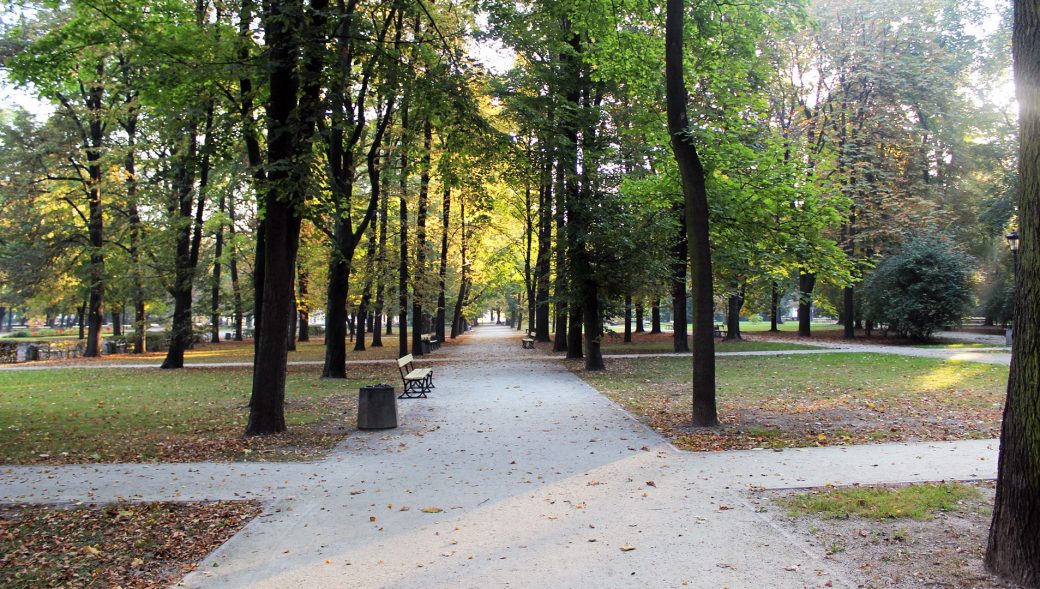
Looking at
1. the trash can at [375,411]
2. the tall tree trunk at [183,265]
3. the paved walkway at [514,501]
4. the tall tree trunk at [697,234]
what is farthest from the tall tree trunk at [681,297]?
the tall tree trunk at [183,265]

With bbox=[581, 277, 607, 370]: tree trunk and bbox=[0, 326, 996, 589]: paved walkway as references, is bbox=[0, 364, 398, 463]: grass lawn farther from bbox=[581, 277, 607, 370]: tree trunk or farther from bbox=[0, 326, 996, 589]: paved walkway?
bbox=[581, 277, 607, 370]: tree trunk

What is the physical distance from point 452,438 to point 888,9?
31986 millimetres

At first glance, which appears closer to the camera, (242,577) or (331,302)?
(242,577)

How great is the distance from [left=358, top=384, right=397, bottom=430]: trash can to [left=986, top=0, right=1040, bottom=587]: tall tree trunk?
8.07 meters

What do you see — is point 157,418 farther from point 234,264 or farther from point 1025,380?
point 234,264

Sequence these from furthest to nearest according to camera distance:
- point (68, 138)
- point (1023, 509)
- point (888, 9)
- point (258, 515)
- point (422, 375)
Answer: point (888, 9) < point (68, 138) < point (422, 375) < point (258, 515) < point (1023, 509)

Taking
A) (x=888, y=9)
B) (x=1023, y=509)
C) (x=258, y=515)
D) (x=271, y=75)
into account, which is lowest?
(x=258, y=515)

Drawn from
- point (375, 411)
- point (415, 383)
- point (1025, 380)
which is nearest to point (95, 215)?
point (415, 383)

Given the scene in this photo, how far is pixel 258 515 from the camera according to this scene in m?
5.85

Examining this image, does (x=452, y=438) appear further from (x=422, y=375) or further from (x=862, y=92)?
(x=862, y=92)

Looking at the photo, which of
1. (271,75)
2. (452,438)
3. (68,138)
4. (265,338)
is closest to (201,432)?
(265,338)

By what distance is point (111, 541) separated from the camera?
513 centimetres

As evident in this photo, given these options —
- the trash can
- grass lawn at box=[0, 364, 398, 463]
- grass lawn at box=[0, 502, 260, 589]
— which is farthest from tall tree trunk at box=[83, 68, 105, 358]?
grass lawn at box=[0, 502, 260, 589]

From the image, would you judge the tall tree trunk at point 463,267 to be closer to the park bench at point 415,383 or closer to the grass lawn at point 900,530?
the park bench at point 415,383
